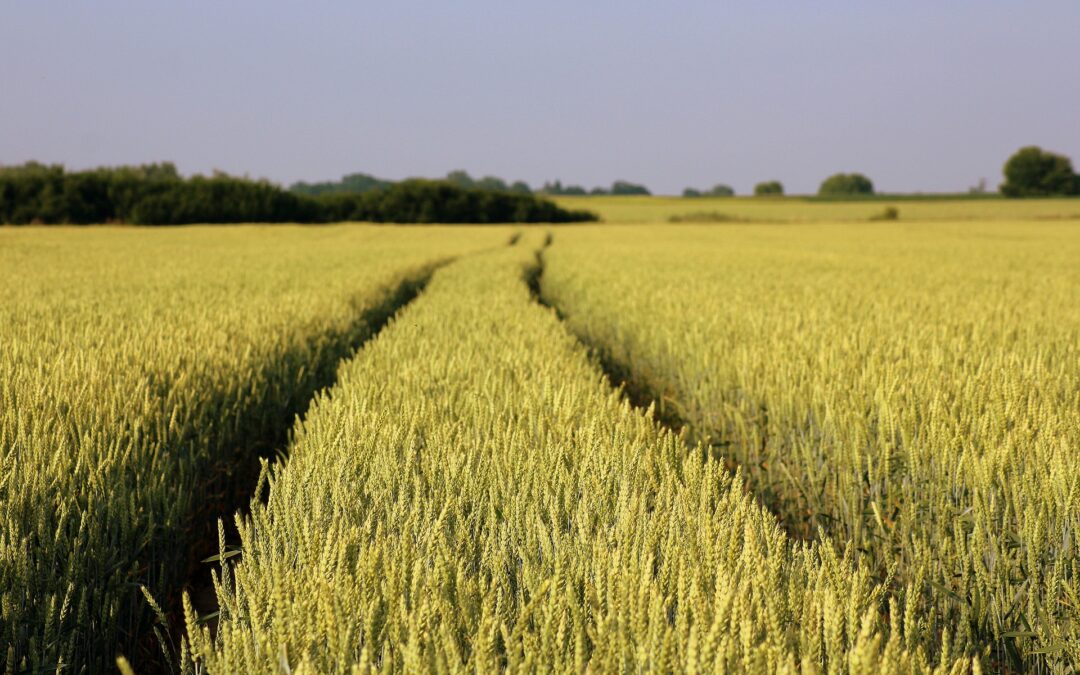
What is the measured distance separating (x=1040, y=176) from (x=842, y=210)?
3432 centimetres

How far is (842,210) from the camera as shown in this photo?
60.0 m

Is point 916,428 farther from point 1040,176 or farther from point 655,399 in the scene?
point 1040,176

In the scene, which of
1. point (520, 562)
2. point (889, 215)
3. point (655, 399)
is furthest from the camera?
point (889, 215)

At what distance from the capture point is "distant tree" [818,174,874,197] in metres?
95.4

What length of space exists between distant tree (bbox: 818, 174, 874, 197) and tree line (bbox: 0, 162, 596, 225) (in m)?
57.1

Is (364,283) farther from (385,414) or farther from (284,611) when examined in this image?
(284,611)

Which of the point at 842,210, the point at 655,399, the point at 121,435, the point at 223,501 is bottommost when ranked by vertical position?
the point at 223,501

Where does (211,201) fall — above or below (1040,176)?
below

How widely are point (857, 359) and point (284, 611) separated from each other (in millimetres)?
3038

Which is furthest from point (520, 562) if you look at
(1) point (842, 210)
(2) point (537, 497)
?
(1) point (842, 210)

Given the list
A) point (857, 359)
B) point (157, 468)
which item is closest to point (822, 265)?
point (857, 359)

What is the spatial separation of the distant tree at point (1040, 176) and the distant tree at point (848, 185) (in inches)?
683

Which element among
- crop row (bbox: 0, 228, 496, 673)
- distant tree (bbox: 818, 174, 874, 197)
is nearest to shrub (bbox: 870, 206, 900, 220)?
distant tree (bbox: 818, 174, 874, 197)

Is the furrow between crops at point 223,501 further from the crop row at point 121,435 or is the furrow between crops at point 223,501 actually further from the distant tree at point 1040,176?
the distant tree at point 1040,176
